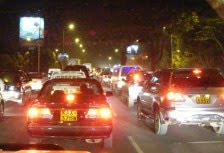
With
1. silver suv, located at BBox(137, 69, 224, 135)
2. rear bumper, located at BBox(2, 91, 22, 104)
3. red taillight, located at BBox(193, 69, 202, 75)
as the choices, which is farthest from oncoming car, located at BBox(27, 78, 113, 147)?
rear bumper, located at BBox(2, 91, 22, 104)

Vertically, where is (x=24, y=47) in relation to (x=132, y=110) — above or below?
above

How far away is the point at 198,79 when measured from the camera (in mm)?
11891

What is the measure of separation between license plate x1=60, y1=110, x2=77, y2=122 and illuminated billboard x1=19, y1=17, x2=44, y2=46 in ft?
137

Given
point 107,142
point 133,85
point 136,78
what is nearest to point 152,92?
point 107,142

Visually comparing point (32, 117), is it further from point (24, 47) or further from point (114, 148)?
point (24, 47)

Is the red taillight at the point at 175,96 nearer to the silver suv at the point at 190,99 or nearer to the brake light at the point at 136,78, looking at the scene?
the silver suv at the point at 190,99

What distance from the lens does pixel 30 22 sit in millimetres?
50500

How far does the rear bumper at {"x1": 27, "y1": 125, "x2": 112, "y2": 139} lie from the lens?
8.91 metres

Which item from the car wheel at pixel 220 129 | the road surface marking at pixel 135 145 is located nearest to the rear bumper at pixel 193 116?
the car wheel at pixel 220 129

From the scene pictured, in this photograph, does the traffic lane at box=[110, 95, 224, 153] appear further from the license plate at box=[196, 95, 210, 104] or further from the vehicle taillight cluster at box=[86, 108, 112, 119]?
the vehicle taillight cluster at box=[86, 108, 112, 119]

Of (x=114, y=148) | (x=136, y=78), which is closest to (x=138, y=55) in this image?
(x=136, y=78)

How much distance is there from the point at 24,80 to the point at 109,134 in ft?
39.8

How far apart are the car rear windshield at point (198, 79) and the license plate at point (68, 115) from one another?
345 centimetres

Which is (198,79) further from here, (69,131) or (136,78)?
(136,78)
